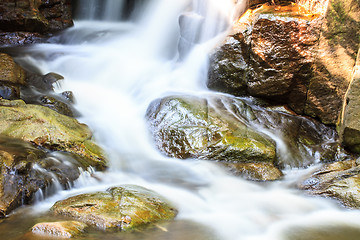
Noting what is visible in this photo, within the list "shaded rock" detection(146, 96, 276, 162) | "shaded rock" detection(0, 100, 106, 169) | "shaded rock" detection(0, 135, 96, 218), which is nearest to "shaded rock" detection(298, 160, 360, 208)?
"shaded rock" detection(146, 96, 276, 162)

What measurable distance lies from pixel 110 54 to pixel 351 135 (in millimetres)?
7643

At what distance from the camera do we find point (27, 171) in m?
Result: 3.67

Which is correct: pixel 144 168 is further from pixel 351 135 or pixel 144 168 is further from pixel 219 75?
pixel 351 135

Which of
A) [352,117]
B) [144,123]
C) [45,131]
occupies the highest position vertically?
[352,117]

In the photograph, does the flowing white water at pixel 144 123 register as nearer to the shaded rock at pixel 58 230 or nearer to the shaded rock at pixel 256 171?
the shaded rock at pixel 256 171

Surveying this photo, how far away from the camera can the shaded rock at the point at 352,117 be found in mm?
5469

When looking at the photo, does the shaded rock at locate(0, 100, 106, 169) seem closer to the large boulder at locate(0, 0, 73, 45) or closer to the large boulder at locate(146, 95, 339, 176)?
the large boulder at locate(146, 95, 339, 176)

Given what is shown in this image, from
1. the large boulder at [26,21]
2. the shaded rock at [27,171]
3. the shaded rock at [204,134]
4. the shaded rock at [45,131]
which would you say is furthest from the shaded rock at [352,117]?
the large boulder at [26,21]

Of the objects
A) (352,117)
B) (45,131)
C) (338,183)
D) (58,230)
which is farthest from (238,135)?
(58,230)

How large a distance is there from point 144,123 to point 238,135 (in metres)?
2.06

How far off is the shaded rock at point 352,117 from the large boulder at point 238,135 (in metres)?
0.29

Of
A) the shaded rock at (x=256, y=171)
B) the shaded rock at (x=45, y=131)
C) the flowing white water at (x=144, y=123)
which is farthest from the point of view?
the shaded rock at (x=256, y=171)

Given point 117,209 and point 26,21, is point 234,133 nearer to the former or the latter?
point 117,209

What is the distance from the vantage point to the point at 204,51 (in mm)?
7969
